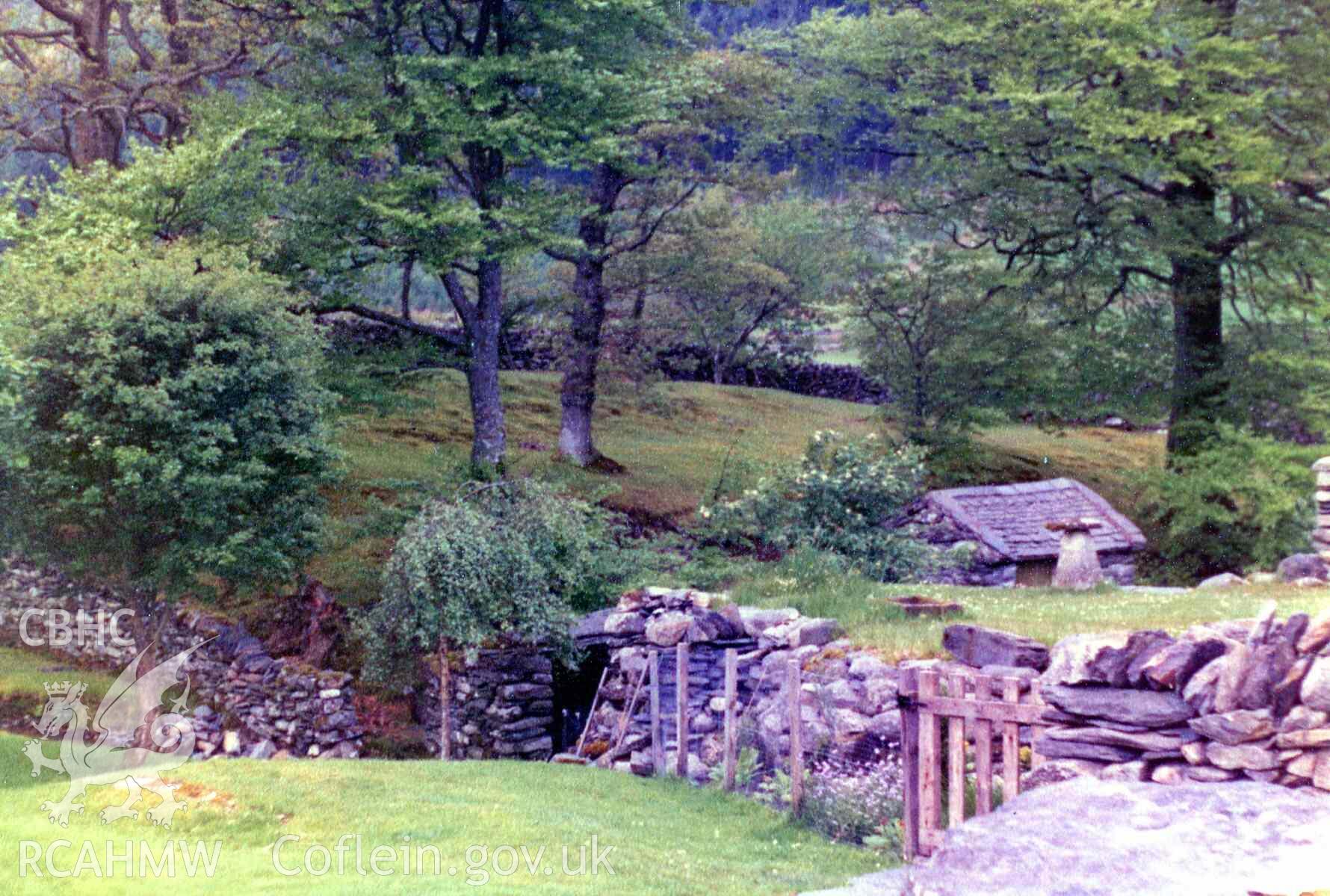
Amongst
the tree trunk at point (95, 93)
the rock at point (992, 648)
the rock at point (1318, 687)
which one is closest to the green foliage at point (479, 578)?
the rock at point (992, 648)

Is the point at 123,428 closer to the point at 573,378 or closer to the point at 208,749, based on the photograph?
the point at 208,749

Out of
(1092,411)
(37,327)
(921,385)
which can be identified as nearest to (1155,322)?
(1092,411)

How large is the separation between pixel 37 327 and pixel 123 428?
1.72 metres

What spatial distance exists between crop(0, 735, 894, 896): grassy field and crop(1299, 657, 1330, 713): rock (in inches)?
134

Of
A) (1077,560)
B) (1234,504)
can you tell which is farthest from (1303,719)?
(1234,504)

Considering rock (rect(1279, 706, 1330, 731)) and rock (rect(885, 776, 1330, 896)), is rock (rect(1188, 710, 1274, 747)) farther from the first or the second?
rock (rect(885, 776, 1330, 896))

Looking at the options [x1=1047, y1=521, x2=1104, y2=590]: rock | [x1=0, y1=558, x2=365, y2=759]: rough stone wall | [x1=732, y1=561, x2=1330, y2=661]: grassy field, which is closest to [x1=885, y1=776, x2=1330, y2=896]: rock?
[x1=732, y1=561, x2=1330, y2=661]: grassy field

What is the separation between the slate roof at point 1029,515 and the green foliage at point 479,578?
33.0ft

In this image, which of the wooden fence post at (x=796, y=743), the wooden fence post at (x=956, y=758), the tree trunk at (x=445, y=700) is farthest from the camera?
the tree trunk at (x=445, y=700)

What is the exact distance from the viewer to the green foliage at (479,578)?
15883 millimetres

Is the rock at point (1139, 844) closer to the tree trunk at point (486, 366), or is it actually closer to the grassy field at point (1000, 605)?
the grassy field at point (1000, 605)

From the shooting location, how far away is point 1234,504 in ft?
88.1

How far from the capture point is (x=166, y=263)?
16641 millimetres

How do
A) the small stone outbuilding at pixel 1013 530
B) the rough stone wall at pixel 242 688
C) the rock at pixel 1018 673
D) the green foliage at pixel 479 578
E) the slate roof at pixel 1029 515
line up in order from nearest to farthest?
the rock at pixel 1018 673
the green foliage at pixel 479 578
the rough stone wall at pixel 242 688
the small stone outbuilding at pixel 1013 530
the slate roof at pixel 1029 515
